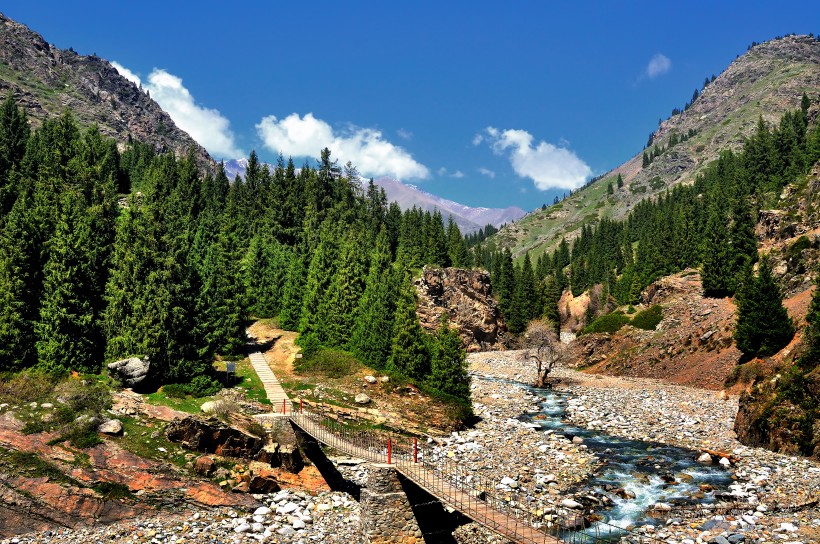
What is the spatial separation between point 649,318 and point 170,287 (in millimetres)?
76841

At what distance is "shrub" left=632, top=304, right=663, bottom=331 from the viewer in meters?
87.3

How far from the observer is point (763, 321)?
195 ft

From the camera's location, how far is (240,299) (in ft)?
206

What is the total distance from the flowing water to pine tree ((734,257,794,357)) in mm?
27263

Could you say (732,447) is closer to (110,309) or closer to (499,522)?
(499,522)

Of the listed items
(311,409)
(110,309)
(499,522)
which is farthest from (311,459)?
(110,309)

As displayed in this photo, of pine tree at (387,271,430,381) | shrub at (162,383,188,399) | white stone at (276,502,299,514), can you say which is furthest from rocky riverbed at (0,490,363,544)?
pine tree at (387,271,430,381)

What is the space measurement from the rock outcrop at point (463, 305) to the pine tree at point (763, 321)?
48806mm

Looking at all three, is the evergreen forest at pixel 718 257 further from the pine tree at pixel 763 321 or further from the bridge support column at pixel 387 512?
the bridge support column at pixel 387 512

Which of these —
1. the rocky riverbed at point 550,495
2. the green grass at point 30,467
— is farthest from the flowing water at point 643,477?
the green grass at point 30,467

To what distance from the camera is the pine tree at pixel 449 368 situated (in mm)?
48281

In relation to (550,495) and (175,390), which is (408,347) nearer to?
(175,390)

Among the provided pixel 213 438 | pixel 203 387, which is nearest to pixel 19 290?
pixel 203 387

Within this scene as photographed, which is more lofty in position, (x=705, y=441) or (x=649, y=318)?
(x=649, y=318)
